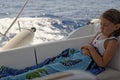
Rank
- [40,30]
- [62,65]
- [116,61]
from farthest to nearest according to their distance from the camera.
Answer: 1. [40,30]
2. [116,61]
3. [62,65]

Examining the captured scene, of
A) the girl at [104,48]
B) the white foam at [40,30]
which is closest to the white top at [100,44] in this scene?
the girl at [104,48]

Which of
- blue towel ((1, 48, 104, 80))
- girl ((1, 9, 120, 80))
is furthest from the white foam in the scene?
girl ((1, 9, 120, 80))

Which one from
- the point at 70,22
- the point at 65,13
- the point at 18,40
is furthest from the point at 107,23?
the point at 65,13

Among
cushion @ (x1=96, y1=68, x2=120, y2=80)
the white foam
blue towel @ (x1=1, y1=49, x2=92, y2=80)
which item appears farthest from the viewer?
the white foam

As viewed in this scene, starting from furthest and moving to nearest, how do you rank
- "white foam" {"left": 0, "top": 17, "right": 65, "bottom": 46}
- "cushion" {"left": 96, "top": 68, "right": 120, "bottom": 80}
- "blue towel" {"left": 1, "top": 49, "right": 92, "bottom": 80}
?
"white foam" {"left": 0, "top": 17, "right": 65, "bottom": 46}, "cushion" {"left": 96, "top": 68, "right": 120, "bottom": 80}, "blue towel" {"left": 1, "top": 49, "right": 92, "bottom": 80}

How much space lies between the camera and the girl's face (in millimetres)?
1897

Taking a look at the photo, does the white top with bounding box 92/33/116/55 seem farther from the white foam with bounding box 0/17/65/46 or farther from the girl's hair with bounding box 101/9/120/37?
the white foam with bounding box 0/17/65/46

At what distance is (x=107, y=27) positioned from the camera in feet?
6.24

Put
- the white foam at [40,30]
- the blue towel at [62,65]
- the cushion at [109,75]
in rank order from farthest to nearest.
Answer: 1. the white foam at [40,30]
2. the cushion at [109,75]
3. the blue towel at [62,65]

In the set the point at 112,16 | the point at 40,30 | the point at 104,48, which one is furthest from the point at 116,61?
the point at 40,30

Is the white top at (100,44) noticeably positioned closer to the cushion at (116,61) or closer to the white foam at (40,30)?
the cushion at (116,61)

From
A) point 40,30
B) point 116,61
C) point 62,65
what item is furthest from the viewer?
point 40,30

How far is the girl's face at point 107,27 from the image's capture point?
6.23 feet

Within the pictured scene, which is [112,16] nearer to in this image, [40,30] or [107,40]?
[107,40]
